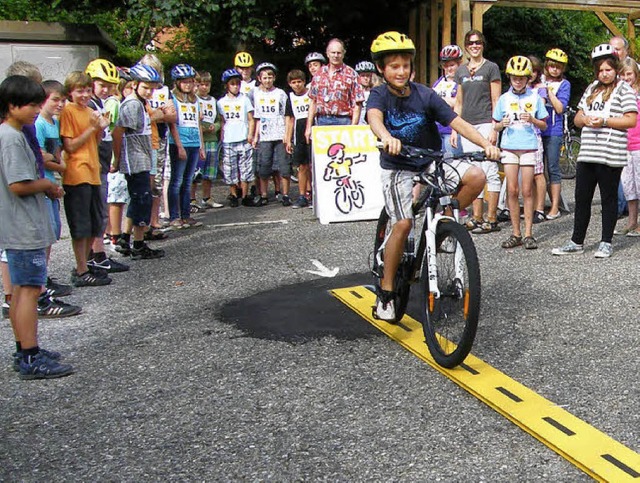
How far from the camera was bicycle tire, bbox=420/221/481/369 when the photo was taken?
409cm

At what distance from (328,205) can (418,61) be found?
10.1 meters

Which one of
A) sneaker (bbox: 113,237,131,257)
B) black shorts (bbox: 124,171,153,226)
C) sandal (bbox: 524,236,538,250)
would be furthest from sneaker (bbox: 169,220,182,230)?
sandal (bbox: 524,236,538,250)

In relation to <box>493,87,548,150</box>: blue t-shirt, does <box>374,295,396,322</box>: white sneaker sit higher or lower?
lower

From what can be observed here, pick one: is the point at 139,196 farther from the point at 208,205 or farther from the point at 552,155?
the point at 552,155

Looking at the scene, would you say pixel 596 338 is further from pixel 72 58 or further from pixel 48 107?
pixel 72 58

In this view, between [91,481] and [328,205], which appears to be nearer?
[91,481]

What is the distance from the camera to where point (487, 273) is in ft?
21.5

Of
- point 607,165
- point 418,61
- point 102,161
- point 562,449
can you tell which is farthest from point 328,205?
point 418,61

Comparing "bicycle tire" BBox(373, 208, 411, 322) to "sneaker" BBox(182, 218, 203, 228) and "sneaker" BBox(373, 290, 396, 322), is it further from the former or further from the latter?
"sneaker" BBox(182, 218, 203, 228)

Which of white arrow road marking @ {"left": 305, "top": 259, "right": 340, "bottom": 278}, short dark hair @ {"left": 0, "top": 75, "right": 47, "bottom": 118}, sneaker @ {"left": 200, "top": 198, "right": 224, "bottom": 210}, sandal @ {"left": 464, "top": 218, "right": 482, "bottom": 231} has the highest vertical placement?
short dark hair @ {"left": 0, "top": 75, "right": 47, "bottom": 118}

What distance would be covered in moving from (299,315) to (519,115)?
3.44 metres

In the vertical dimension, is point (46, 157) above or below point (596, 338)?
above

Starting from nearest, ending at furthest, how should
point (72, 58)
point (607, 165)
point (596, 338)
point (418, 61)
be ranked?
point (596, 338) < point (607, 165) < point (72, 58) < point (418, 61)

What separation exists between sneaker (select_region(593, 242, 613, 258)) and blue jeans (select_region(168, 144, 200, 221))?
4646 millimetres
